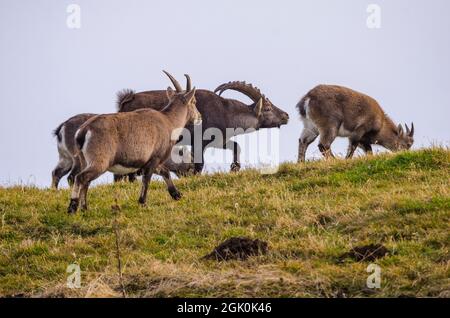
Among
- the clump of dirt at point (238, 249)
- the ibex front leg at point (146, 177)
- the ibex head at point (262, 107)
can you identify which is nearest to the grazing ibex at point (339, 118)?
the ibex head at point (262, 107)

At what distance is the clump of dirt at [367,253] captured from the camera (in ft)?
32.1

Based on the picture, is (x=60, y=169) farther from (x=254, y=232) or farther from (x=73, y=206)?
(x=254, y=232)

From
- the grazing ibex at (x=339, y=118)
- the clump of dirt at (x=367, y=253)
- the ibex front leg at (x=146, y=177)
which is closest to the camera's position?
the clump of dirt at (x=367, y=253)

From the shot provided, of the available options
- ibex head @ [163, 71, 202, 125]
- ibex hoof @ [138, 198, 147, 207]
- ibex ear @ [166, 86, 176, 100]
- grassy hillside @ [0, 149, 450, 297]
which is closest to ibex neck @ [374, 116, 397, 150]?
grassy hillside @ [0, 149, 450, 297]

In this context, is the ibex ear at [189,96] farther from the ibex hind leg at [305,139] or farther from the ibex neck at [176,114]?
the ibex hind leg at [305,139]

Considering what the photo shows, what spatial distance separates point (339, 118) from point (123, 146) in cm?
735

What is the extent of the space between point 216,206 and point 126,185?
3.11 m

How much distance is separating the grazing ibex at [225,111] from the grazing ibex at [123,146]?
4982 millimetres

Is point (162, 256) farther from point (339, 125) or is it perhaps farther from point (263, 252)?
point (339, 125)

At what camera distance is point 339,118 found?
19.3 m

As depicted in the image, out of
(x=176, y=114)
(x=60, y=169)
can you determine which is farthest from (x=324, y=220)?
(x=60, y=169)

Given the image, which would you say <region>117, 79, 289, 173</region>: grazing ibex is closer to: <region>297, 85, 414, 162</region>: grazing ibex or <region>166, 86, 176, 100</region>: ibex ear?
<region>297, 85, 414, 162</region>: grazing ibex

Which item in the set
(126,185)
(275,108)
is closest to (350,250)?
(126,185)

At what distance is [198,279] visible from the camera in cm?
912
